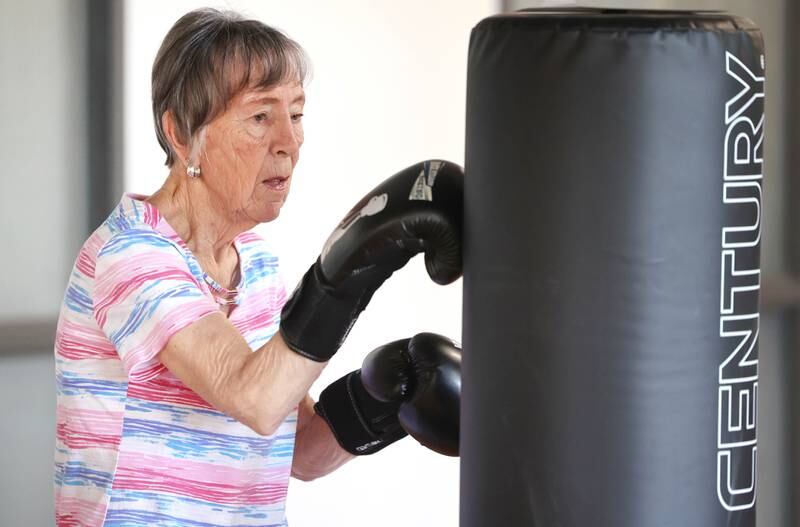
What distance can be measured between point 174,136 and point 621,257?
33.6 inches

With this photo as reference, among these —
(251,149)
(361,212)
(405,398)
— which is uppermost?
(251,149)

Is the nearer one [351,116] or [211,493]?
[211,493]

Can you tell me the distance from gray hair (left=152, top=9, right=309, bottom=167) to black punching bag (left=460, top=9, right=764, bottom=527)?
56 cm

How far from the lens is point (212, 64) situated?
5.83 ft

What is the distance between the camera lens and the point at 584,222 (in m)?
1.26

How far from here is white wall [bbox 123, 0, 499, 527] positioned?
363 centimetres

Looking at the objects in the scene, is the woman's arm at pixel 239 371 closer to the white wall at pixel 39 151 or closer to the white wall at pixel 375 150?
the white wall at pixel 39 151

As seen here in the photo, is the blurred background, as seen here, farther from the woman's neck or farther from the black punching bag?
the black punching bag

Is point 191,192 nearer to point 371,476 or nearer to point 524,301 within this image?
point 524,301

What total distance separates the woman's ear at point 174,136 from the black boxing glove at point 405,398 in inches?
16.8

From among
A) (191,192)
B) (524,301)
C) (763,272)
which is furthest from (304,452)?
(763,272)

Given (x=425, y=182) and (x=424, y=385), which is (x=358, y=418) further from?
(x=425, y=182)

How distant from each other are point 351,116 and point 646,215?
8.22 ft

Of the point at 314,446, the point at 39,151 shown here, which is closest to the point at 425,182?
the point at 314,446
